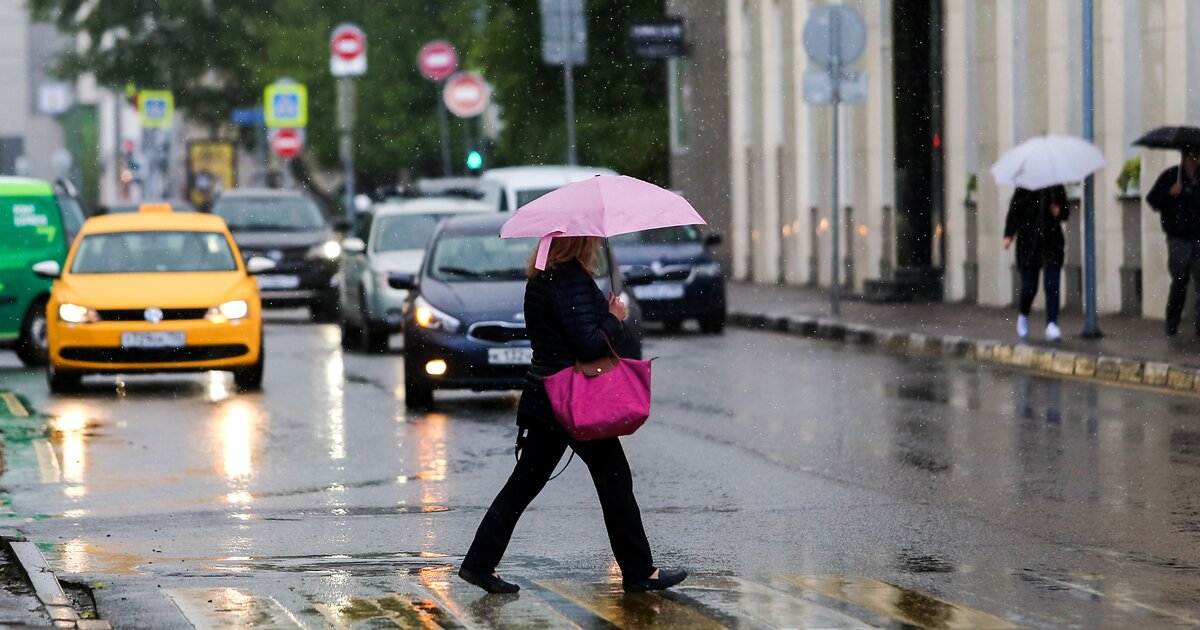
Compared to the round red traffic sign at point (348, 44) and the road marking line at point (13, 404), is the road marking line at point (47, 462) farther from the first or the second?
the round red traffic sign at point (348, 44)

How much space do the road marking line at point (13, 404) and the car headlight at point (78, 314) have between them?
0.74 m

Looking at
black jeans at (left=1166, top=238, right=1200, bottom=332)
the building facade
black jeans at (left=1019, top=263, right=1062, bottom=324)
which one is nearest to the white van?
the building facade

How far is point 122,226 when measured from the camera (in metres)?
20.6

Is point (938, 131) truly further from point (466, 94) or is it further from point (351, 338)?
point (466, 94)

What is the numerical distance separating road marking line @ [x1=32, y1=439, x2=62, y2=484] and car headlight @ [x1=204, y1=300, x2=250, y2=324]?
3.91 m

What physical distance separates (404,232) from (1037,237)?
7395 mm

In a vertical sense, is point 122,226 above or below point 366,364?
above

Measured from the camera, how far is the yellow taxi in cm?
1903

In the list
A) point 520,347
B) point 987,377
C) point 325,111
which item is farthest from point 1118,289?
point 325,111

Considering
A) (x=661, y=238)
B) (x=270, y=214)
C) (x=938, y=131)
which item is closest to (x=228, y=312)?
(x=661, y=238)

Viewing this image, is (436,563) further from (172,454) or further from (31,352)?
(31,352)

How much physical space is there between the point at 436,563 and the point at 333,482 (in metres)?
3.33

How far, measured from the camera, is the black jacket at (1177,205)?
67.4 ft

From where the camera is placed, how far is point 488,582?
8703 millimetres
